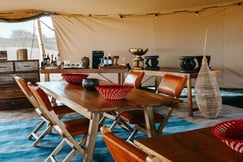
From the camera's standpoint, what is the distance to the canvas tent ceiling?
5754 mm

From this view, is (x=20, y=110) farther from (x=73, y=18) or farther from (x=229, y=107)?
(x=229, y=107)

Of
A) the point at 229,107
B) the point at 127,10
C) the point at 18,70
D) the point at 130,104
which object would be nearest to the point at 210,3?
the point at 127,10

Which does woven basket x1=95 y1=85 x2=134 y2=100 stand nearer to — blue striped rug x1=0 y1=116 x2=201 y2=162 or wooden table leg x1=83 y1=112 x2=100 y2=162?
wooden table leg x1=83 y1=112 x2=100 y2=162

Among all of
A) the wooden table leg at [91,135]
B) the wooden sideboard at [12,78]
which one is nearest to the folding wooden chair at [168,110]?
the wooden table leg at [91,135]

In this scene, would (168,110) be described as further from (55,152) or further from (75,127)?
(55,152)

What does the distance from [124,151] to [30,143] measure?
2.81 meters

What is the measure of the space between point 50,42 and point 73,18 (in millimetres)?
752

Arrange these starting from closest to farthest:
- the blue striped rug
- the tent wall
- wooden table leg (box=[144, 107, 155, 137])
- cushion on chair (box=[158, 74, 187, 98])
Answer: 1. wooden table leg (box=[144, 107, 155, 137])
2. cushion on chair (box=[158, 74, 187, 98])
3. the blue striped rug
4. the tent wall

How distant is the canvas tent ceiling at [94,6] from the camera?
575 cm

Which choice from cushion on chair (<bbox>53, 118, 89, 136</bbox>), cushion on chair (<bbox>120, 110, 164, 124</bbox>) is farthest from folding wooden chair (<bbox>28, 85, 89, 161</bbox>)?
cushion on chair (<bbox>120, 110, 164, 124</bbox>)

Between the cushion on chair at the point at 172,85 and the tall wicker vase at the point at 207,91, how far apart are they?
1572mm

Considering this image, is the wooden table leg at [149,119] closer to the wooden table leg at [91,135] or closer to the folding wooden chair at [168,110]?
the folding wooden chair at [168,110]

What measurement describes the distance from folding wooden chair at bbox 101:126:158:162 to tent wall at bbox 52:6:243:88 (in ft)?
18.9

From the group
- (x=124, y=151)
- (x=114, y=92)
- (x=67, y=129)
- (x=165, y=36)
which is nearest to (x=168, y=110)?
(x=114, y=92)
